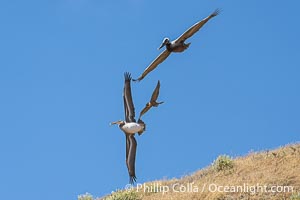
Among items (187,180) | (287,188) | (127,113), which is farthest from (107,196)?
(127,113)

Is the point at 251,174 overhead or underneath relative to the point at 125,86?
overhead

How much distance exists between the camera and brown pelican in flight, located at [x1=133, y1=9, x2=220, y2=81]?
10805 millimetres

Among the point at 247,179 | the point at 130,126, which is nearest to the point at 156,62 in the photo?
the point at 130,126

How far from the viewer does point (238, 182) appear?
19.9 meters

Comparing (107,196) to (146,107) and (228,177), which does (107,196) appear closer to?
(228,177)

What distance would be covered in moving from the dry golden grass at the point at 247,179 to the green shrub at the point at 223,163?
127mm

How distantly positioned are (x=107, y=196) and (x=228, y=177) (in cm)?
557

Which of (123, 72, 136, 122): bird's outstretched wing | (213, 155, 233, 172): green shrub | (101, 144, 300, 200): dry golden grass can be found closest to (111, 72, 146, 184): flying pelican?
(123, 72, 136, 122): bird's outstretched wing

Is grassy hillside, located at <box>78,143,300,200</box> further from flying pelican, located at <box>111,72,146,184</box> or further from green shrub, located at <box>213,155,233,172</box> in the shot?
flying pelican, located at <box>111,72,146,184</box>

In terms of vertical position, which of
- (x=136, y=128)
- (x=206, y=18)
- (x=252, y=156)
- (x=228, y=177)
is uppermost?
(x=252, y=156)

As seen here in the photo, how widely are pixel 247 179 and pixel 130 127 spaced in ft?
32.3

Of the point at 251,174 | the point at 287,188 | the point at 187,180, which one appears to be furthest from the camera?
the point at 187,180

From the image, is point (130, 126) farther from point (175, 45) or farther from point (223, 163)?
point (223, 163)

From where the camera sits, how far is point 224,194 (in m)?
19.0
